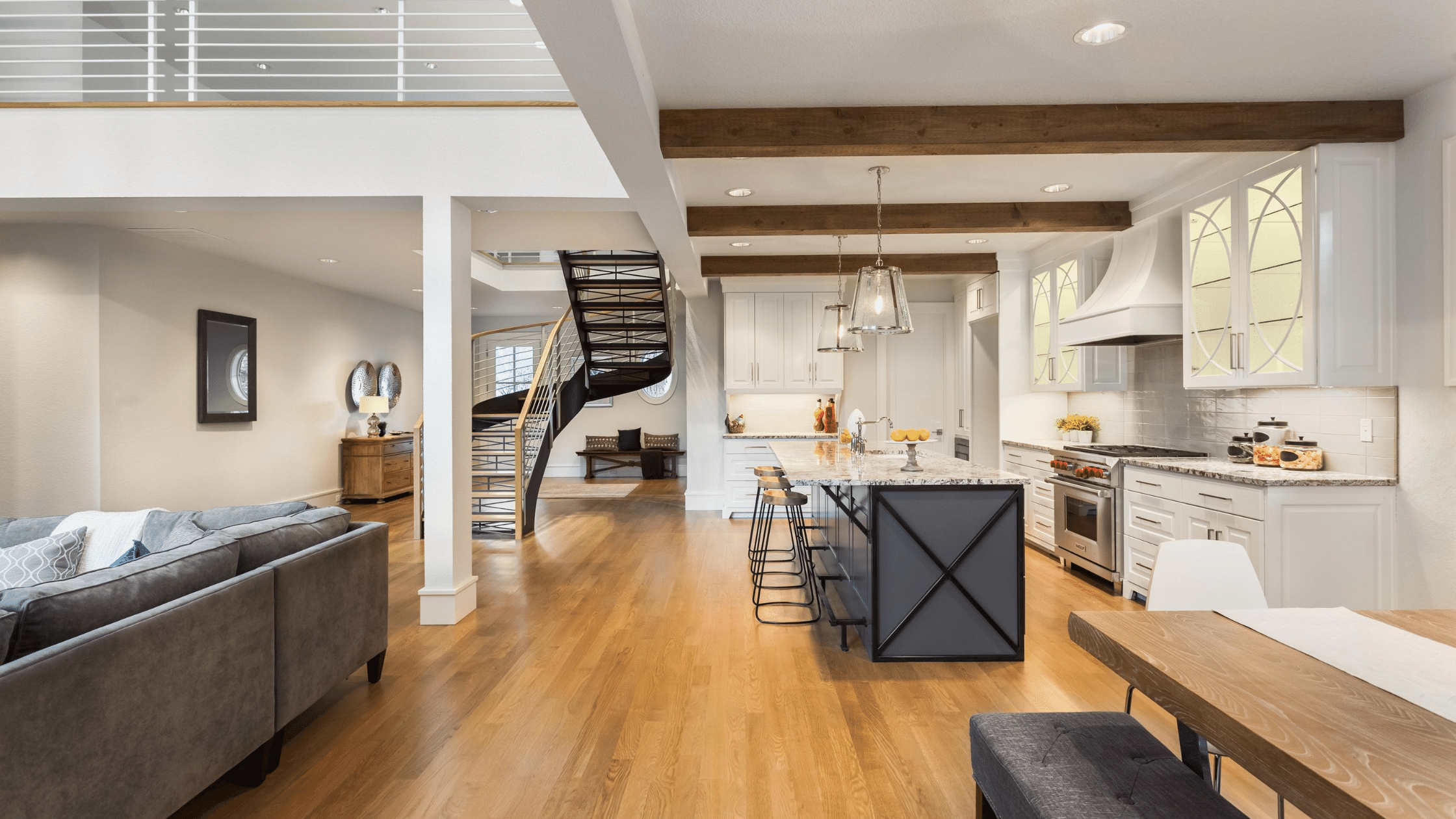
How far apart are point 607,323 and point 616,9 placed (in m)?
6.05

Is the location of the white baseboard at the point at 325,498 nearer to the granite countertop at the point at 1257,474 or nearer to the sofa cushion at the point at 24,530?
the sofa cushion at the point at 24,530

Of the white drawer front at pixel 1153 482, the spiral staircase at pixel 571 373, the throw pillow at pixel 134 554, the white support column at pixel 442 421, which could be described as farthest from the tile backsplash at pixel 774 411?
the throw pillow at pixel 134 554

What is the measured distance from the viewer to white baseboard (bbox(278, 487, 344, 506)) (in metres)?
7.70

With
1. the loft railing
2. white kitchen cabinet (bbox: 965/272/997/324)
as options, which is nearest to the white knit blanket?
the loft railing

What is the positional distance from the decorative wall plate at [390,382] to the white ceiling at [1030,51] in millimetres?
7442

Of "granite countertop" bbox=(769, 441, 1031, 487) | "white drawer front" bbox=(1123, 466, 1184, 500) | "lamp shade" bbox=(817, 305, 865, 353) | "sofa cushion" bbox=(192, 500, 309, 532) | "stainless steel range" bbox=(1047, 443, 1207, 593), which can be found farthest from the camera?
"lamp shade" bbox=(817, 305, 865, 353)

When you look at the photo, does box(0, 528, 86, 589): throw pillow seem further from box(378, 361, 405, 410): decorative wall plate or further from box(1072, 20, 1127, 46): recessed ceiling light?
box(378, 361, 405, 410): decorative wall plate

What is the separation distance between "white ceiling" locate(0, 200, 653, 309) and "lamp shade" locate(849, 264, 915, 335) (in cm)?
189

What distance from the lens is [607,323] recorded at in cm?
809

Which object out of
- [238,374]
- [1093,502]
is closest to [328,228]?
[238,374]

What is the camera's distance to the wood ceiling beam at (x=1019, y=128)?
10.7ft

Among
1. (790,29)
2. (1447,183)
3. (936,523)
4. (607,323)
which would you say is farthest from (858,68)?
(607,323)

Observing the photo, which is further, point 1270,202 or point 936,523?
point 1270,202

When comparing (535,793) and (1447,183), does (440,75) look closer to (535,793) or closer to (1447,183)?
(535,793)
